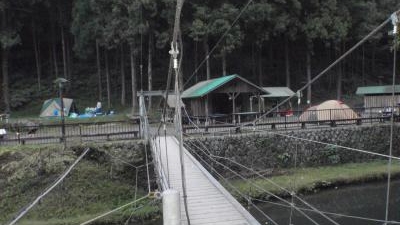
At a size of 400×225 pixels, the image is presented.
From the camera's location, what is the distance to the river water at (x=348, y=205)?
40.0 ft

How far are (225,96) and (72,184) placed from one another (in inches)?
493

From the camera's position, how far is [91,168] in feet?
49.1

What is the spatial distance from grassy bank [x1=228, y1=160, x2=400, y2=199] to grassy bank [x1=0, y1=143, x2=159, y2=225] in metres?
3.83

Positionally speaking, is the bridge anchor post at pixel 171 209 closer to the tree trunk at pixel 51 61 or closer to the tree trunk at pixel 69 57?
the tree trunk at pixel 69 57

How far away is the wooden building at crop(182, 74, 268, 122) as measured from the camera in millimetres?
22892

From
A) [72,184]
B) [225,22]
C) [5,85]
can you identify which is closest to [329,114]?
[225,22]

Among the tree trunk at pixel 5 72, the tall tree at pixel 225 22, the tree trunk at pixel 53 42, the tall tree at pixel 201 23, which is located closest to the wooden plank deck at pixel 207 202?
the tall tree at pixel 225 22

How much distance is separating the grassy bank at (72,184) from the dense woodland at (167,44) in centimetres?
1235

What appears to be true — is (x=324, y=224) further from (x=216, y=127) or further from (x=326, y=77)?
(x=326, y=77)

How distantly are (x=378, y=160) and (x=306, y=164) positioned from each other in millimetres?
3652

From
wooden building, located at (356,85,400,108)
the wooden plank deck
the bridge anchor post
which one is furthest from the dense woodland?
the bridge anchor post

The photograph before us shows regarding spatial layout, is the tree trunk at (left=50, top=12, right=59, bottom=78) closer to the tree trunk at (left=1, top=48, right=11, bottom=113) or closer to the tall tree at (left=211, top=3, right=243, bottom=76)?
the tree trunk at (left=1, top=48, right=11, bottom=113)

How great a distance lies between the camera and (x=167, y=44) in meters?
30.2

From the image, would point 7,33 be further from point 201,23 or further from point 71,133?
point 71,133
